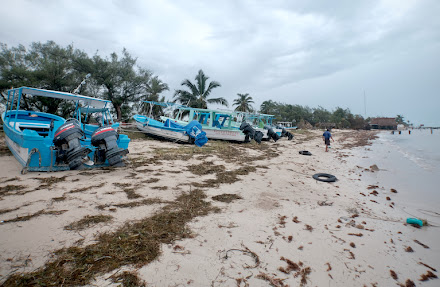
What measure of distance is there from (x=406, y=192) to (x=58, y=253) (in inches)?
309

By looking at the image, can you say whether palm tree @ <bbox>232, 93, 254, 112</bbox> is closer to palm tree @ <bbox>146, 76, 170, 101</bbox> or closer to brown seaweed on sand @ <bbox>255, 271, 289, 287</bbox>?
palm tree @ <bbox>146, 76, 170, 101</bbox>

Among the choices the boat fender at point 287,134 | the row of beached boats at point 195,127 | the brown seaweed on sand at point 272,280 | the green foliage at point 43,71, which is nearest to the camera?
the brown seaweed on sand at point 272,280

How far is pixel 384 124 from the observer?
273 ft

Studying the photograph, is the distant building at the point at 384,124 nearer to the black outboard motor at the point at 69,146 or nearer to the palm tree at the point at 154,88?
the palm tree at the point at 154,88

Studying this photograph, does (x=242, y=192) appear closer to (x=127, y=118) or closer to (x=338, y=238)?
(x=338, y=238)

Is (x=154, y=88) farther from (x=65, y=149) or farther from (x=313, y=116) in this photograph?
(x=313, y=116)

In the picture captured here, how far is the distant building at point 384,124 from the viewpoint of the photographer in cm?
8088

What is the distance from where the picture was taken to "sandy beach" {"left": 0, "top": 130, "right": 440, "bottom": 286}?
2.09 meters

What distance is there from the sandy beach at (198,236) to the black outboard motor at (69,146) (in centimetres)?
50

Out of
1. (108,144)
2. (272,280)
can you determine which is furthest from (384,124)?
(272,280)

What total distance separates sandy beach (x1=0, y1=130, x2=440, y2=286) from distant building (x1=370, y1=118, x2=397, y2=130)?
100m

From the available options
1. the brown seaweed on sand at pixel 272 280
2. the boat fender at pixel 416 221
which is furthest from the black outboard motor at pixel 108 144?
the boat fender at pixel 416 221

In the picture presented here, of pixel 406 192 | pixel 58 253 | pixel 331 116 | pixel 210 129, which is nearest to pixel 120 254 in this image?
pixel 58 253

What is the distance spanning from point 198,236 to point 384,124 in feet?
346
